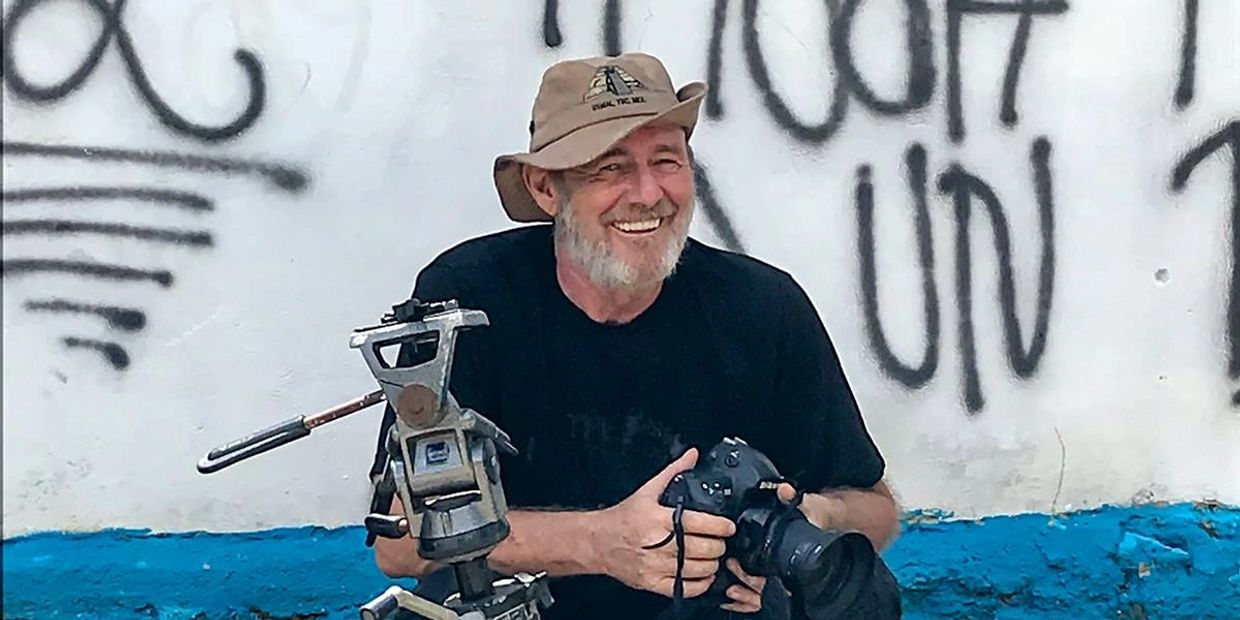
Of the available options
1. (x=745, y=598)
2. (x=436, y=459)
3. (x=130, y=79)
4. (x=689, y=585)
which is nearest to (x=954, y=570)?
(x=745, y=598)

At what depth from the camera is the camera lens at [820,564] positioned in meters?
2.30

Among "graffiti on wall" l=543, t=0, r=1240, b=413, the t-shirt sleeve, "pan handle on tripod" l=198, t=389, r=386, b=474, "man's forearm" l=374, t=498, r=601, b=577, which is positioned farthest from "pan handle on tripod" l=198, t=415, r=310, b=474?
"graffiti on wall" l=543, t=0, r=1240, b=413

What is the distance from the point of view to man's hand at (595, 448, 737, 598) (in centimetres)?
233

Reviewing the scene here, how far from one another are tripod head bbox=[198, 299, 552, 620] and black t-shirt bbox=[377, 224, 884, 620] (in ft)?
1.99

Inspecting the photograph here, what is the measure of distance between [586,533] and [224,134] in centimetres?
135

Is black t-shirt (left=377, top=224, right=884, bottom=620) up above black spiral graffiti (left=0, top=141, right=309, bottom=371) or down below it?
below

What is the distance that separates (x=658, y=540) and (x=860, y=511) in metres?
0.56

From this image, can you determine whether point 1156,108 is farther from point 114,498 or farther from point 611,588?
point 114,498

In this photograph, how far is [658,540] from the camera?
236 centimetres

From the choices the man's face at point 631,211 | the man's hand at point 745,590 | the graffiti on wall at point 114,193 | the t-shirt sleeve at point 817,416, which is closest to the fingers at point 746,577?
the man's hand at point 745,590

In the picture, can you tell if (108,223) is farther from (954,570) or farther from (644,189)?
(954,570)

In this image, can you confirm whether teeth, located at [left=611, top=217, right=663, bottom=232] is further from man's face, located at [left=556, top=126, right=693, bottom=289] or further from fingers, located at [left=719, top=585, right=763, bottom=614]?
fingers, located at [left=719, top=585, right=763, bottom=614]

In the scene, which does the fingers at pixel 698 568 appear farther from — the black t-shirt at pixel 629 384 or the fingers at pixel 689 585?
the black t-shirt at pixel 629 384

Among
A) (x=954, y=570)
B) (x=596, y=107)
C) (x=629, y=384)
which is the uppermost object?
(x=596, y=107)
